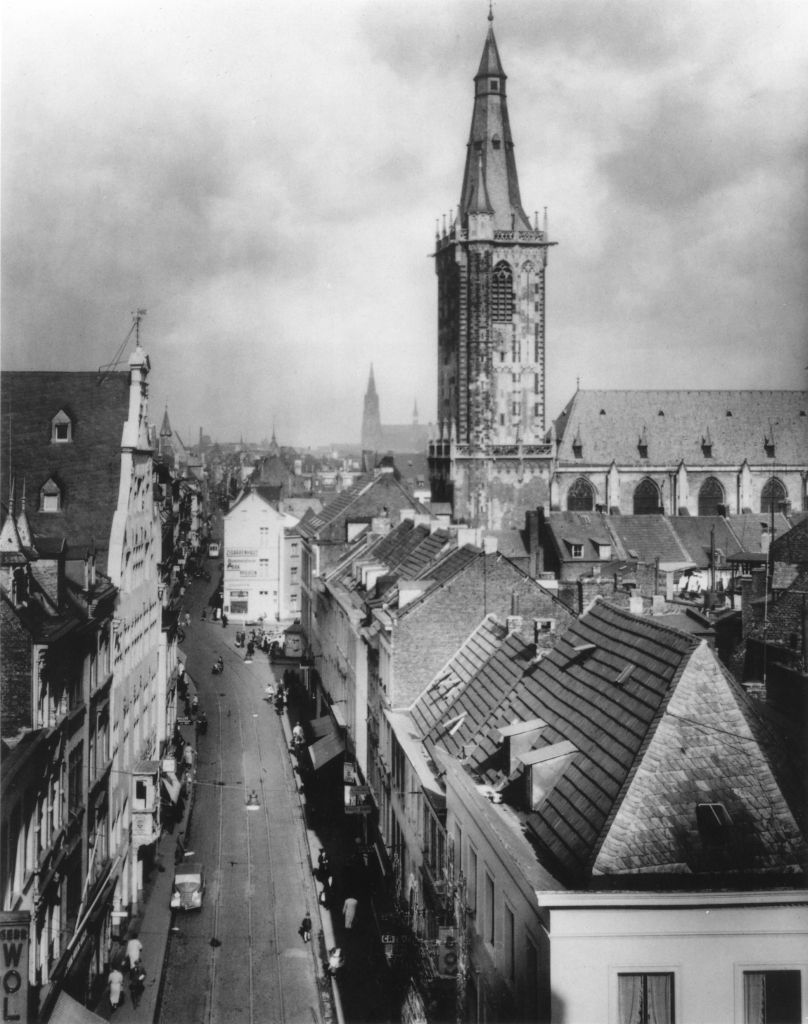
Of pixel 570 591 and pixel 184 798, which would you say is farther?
pixel 570 591

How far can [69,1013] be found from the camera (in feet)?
79.9

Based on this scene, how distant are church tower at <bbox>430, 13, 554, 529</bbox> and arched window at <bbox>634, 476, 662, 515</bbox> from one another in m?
12.0

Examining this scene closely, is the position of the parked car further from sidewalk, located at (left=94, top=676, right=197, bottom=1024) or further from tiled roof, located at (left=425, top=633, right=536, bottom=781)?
tiled roof, located at (left=425, top=633, right=536, bottom=781)

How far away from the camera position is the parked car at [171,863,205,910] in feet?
116

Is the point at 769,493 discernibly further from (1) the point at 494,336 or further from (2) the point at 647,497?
(1) the point at 494,336

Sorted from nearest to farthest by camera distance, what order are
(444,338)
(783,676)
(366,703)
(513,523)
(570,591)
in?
(783,676) < (366,703) < (570,591) < (513,523) < (444,338)

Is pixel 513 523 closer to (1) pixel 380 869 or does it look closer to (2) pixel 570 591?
(2) pixel 570 591

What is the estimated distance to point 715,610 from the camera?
181 ft

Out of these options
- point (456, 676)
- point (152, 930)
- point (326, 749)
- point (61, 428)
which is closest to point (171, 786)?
point (152, 930)

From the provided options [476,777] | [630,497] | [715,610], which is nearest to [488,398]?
[630,497]

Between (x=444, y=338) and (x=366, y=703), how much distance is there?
68.2 m

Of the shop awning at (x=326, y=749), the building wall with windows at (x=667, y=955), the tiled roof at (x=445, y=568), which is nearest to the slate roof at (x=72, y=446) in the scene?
the tiled roof at (x=445, y=568)

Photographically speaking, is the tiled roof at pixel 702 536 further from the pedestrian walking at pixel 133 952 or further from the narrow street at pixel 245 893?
the pedestrian walking at pixel 133 952

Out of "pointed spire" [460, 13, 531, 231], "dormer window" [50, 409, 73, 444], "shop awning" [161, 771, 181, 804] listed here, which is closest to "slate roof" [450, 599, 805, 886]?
"dormer window" [50, 409, 73, 444]
